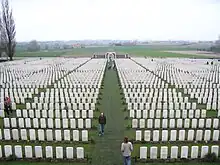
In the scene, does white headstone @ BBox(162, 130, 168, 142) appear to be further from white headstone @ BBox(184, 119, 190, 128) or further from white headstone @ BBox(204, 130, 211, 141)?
white headstone @ BBox(184, 119, 190, 128)

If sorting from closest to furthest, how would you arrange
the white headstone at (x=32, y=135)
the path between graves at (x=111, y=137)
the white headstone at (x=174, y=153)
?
the white headstone at (x=174, y=153) < the path between graves at (x=111, y=137) < the white headstone at (x=32, y=135)

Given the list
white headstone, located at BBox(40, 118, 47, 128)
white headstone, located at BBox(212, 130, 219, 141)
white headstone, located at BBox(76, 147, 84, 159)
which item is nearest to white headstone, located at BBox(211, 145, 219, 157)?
white headstone, located at BBox(212, 130, 219, 141)

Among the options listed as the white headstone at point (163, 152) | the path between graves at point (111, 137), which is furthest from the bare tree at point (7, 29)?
the white headstone at point (163, 152)

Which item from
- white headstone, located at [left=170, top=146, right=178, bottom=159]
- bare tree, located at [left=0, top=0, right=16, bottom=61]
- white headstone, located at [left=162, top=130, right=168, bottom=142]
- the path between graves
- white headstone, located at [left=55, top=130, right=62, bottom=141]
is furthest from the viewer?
bare tree, located at [left=0, top=0, right=16, bottom=61]

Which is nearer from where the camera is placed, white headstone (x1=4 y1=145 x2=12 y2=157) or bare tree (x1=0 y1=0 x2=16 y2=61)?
white headstone (x1=4 y1=145 x2=12 y2=157)

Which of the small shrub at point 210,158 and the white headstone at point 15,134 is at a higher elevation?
the white headstone at point 15,134

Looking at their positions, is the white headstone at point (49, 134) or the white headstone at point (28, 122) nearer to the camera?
the white headstone at point (49, 134)

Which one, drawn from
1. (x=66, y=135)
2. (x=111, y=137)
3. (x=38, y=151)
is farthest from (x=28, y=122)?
(x=111, y=137)

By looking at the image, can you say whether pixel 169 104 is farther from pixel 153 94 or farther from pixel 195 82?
pixel 195 82

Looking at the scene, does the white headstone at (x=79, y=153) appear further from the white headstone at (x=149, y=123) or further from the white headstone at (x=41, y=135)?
the white headstone at (x=149, y=123)

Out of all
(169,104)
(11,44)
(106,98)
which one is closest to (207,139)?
(169,104)

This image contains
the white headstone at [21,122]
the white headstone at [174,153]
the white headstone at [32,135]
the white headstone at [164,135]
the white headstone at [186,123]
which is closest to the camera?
the white headstone at [174,153]

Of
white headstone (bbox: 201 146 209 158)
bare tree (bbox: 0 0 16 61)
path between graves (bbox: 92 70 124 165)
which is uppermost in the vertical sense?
bare tree (bbox: 0 0 16 61)

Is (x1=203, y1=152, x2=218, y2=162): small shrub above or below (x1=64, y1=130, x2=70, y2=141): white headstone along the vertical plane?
below
